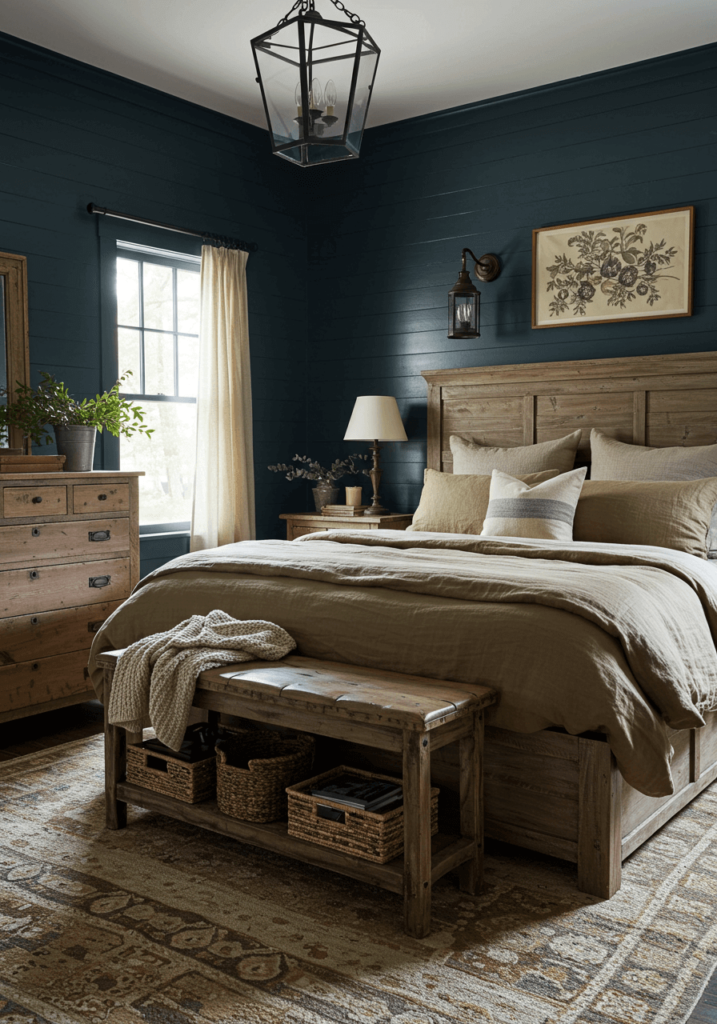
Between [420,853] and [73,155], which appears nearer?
[420,853]

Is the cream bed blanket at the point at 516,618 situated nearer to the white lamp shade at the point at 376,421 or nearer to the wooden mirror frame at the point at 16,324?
the wooden mirror frame at the point at 16,324

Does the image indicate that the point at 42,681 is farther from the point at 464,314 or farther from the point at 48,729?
the point at 464,314

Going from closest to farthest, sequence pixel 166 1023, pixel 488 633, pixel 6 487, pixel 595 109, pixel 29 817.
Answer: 1. pixel 166 1023
2. pixel 488 633
3. pixel 29 817
4. pixel 6 487
5. pixel 595 109

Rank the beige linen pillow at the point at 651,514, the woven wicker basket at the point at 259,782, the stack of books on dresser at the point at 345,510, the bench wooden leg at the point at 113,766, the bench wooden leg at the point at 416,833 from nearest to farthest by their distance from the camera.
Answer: the bench wooden leg at the point at 416,833
the woven wicker basket at the point at 259,782
the bench wooden leg at the point at 113,766
the beige linen pillow at the point at 651,514
the stack of books on dresser at the point at 345,510

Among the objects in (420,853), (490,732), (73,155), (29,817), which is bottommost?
(29,817)

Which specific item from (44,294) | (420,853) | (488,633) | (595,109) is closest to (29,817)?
(420,853)

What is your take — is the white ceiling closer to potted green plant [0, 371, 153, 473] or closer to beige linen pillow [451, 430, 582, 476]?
potted green plant [0, 371, 153, 473]

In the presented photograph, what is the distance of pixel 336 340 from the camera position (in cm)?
547

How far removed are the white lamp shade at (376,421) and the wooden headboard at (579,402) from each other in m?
0.21

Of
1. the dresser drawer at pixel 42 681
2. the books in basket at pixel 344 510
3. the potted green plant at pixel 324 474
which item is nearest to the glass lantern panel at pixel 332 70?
the dresser drawer at pixel 42 681

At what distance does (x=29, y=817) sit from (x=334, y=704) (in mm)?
1247

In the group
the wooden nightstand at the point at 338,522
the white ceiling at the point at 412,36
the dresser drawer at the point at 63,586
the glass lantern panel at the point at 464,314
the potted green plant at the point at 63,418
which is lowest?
the dresser drawer at the point at 63,586

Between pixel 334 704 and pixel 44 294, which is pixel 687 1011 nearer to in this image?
pixel 334 704

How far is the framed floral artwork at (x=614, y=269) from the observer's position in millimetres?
4172
